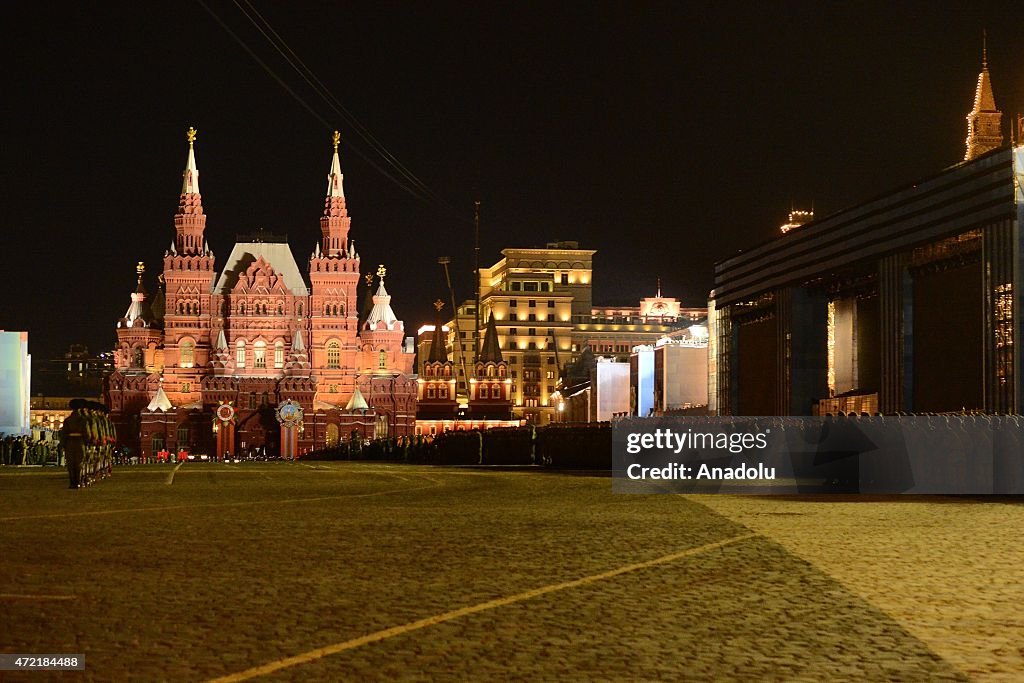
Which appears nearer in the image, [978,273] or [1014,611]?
[1014,611]

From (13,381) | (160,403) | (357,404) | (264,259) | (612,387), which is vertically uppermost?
(264,259)

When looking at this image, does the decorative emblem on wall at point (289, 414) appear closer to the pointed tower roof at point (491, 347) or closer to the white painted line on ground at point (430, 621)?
the pointed tower roof at point (491, 347)

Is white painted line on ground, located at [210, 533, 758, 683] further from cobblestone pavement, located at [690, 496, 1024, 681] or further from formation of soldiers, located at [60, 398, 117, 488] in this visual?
formation of soldiers, located at [60, 398, 117, 488]

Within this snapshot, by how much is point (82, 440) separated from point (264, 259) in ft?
385

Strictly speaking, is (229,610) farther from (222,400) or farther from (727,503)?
(222,400)

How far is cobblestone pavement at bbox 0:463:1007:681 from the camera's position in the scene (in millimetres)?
9062

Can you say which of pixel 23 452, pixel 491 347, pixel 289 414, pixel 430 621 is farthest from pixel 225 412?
pixel 430 621

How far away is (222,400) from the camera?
139875 millimetres

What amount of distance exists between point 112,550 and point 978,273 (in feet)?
194

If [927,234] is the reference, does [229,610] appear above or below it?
below

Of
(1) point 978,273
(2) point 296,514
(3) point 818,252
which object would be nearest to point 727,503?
(2) point 296,514

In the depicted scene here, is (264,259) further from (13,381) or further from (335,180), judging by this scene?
(13,381)

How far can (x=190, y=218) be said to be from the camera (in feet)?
479

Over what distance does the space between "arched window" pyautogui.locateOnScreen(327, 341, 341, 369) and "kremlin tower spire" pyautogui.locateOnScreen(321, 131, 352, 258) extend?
9541 mm
